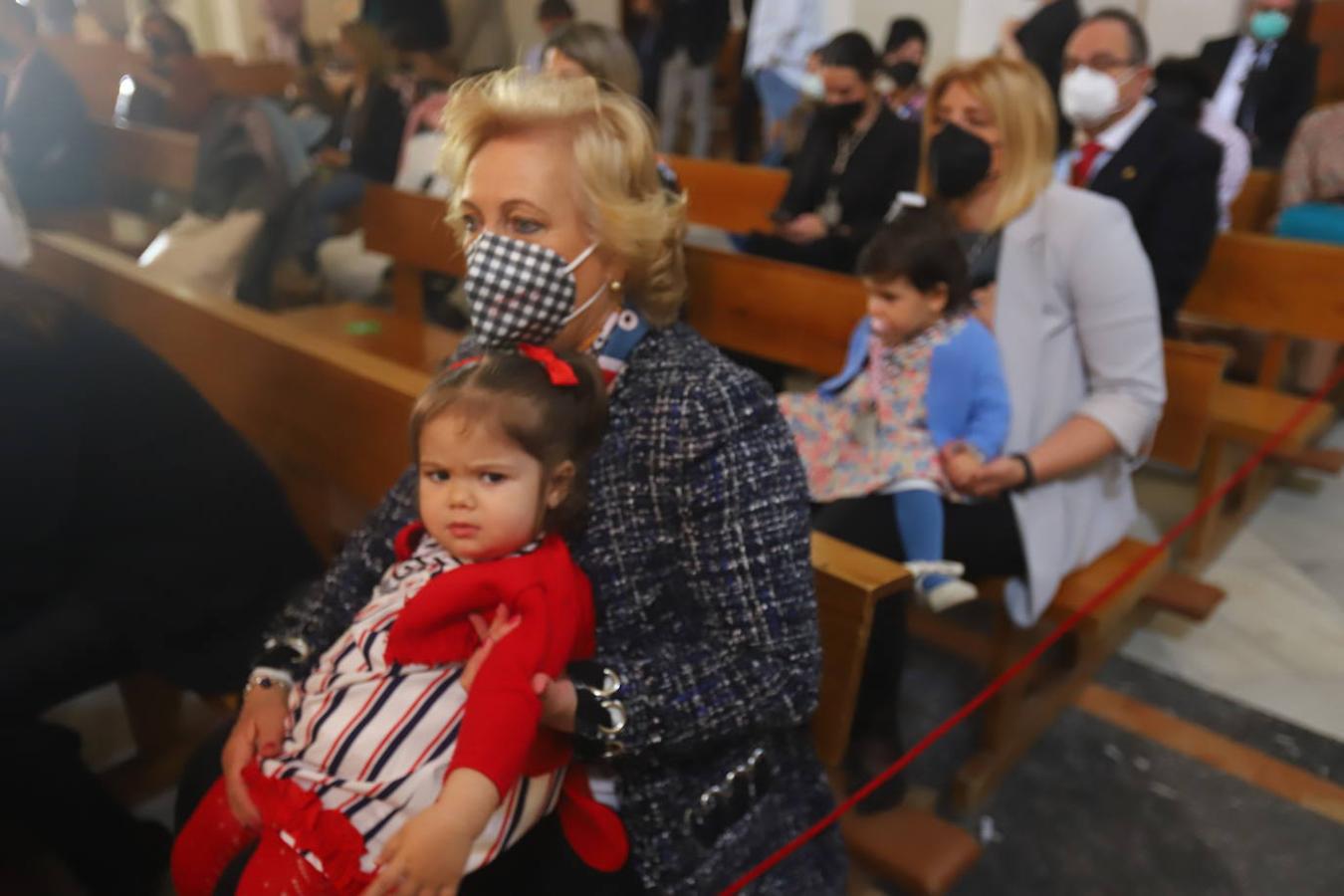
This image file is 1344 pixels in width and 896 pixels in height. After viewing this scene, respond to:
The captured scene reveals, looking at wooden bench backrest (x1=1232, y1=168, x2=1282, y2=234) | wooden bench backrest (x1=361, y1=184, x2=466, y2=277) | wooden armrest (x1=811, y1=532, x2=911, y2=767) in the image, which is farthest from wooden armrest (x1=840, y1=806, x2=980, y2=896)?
wooden bench backrest (x1=1232, y1=168, x2=1282, y2=234)

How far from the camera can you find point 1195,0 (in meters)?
5.27

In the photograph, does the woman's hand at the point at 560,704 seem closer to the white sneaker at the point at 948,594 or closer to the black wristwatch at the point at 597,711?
the black wristwatch at the point at 597,711

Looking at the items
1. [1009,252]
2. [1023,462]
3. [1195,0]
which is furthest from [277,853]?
[1195,0]

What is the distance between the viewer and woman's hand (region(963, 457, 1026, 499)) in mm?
1784

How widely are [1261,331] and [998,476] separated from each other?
3.58 feet

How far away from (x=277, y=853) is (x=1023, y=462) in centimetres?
134

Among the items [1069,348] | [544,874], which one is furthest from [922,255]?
[544,874]

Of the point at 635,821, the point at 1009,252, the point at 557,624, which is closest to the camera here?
the point at 557,624

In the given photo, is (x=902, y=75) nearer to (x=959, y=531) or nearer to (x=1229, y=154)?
(x=1229, y=154)

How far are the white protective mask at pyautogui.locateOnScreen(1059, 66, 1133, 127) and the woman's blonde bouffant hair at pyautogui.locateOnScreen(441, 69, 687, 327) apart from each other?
5.75ft

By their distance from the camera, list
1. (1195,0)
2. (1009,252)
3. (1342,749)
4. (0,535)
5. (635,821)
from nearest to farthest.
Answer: (635,821) → (0,535) → (1342,749) → (1009,252) → (1195,0)

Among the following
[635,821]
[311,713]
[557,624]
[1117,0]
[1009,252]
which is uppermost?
[1117,0]

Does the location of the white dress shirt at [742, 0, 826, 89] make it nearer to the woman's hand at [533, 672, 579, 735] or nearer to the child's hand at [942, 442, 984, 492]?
the child's hand at [942, 442, 984, 492]

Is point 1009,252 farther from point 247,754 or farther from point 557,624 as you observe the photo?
point 247,754
